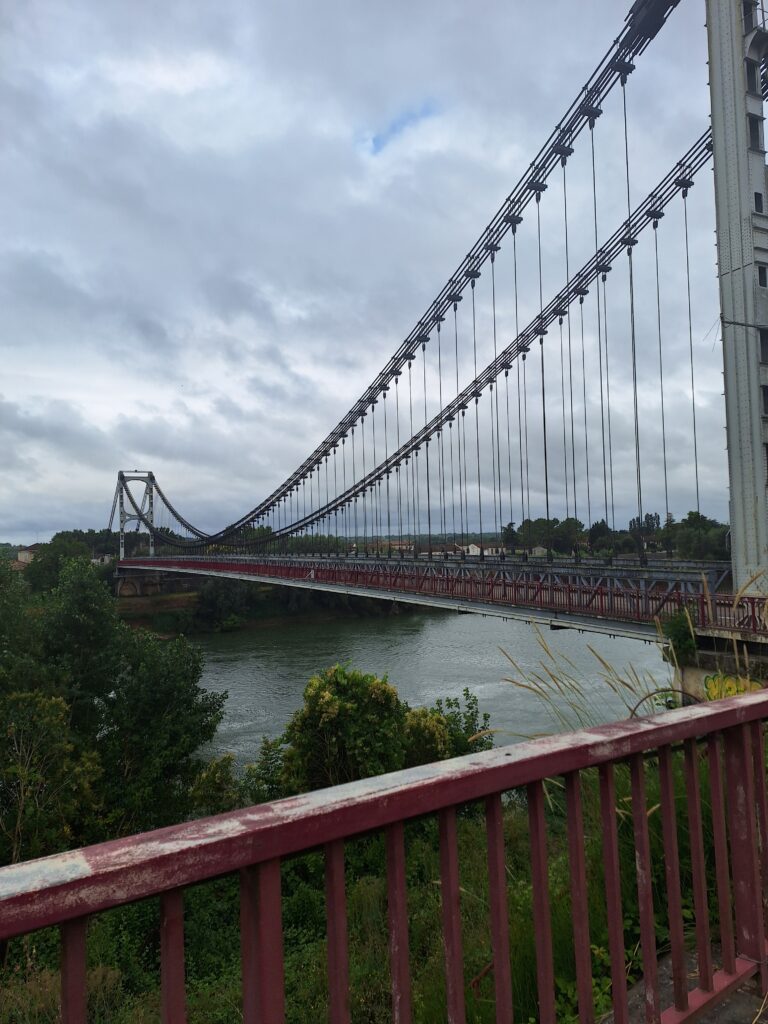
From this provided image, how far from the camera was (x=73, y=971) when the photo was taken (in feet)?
2.42

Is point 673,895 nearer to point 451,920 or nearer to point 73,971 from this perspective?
point 451,920

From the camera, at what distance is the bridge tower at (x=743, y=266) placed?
11.6 meters

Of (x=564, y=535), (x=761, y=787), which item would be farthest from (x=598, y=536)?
(x=761, y=787)

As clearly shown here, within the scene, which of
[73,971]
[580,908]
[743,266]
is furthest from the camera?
[743,266]

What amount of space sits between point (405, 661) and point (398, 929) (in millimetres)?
26135

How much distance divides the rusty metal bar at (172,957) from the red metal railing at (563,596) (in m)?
2.85

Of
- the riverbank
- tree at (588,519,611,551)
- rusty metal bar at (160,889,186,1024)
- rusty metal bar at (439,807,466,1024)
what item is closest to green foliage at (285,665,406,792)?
rusty metal bar at (439,807,466,1024)

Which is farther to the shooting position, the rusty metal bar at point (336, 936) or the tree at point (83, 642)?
the tree at point (83, 642)

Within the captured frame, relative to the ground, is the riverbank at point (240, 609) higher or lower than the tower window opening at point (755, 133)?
lower

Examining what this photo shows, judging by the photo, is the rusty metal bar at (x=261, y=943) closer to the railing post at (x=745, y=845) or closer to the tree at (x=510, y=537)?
the railing post at (x=745, y=845)

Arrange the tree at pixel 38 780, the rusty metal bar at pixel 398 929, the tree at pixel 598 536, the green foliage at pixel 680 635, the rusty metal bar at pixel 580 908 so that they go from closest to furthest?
the rusty metal bar at pixel 398 929 < the rusty metal bar at pixel 580 908 < the green foliage at pixel 680 635 < the tree at pixel 38 780 < the tree at pixel 598 536

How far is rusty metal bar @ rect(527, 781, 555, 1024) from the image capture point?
1122 mm

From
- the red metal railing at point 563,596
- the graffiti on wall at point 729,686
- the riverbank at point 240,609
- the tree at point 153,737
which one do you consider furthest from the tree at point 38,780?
the riverbank at point 240,609

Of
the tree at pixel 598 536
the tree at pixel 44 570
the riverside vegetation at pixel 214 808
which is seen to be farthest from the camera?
the tree at pixel 44 570
